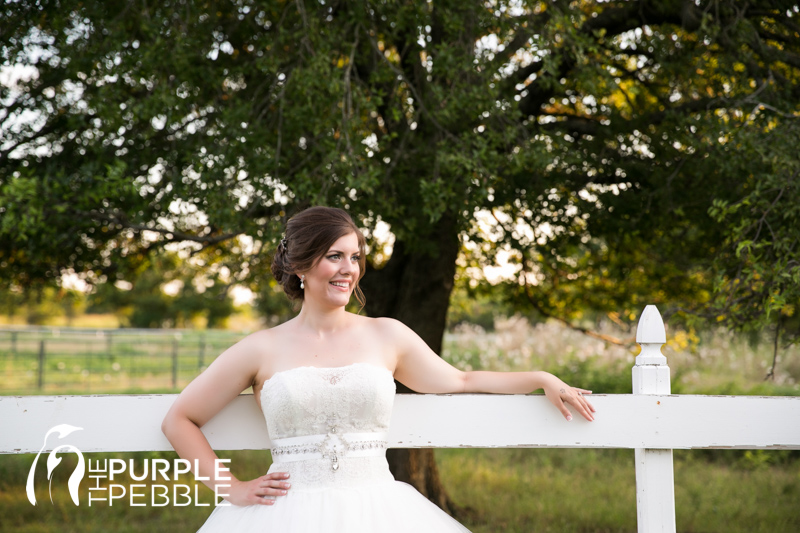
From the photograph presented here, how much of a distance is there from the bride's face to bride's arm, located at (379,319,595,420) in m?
0.24

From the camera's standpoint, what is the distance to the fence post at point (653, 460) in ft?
8.66

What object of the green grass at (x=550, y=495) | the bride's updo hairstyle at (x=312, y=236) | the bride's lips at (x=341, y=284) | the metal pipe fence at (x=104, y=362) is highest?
the bride's updo hairstyle at (x=312, y=236)

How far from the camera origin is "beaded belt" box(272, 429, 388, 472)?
244 cm

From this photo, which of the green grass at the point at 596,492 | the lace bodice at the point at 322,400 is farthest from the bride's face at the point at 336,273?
the green grass at the point at 596,492

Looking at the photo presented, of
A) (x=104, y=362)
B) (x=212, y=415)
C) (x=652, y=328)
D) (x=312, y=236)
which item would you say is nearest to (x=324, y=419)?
(x=212, y=415)

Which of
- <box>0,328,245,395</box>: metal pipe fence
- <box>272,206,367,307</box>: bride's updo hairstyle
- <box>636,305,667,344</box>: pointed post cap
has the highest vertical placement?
<box>272,206,367,307</box>: bride's updo hairstyle

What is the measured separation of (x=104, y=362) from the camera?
1764 centimetres

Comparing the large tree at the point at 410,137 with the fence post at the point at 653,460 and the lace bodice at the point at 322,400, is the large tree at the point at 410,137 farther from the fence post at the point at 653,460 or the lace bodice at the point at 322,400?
the lace bodice at the point at 322,400

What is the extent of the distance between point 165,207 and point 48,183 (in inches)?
30.9

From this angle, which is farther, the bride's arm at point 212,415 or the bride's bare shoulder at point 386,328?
the bride's bare shoulder at point 386,328

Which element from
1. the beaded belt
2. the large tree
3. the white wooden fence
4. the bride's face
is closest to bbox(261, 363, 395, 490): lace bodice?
the beaded belt

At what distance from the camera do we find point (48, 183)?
175 inches

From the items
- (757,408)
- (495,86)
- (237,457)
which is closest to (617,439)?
(757,408)

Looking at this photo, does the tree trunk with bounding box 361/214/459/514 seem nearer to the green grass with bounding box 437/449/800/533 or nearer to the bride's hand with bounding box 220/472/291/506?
the green grass with bounding box 437/449/800/533
